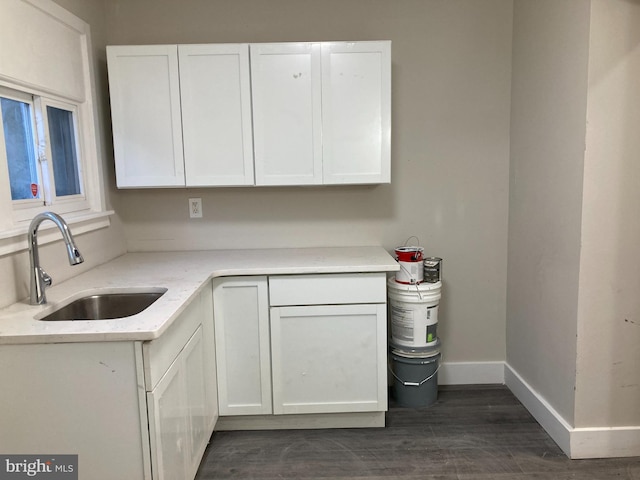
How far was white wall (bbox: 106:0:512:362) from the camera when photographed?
2.70 m

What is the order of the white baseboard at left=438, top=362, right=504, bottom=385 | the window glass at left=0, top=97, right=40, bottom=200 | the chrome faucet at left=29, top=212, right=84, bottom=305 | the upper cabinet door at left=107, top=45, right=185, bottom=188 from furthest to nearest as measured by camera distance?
the white baseboard at left=438, top=362, right=504, bottom=385 < the upper cabinet door at left=107, top=45, right=185, bottom=188 < the window glass at left=0, top=97, right=40, bottom=200 < the chrome faucet at left=29, top=212, right=84, bottom=305

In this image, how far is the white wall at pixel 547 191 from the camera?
2080mm

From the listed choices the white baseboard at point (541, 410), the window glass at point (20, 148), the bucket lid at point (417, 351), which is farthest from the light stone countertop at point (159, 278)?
the white baseboard at point (541, 410)

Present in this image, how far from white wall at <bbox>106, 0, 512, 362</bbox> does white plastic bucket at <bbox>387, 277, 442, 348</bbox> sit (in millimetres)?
361

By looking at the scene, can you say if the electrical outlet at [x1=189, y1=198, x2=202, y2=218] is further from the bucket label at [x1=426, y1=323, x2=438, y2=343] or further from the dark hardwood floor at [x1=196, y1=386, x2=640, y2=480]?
the bucket label at [x1=426, y1=323, x2=438, y2=343]

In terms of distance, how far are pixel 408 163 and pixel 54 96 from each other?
1870 mm

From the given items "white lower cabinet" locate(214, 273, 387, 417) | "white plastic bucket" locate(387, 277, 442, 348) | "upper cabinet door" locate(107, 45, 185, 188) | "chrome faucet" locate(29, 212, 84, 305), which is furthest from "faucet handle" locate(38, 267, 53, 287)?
"white plastic bucket" locate(387, 277, 442, 348)

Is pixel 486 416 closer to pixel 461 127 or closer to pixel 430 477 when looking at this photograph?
pixel 430 477

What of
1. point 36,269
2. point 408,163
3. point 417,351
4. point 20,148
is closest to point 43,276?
point 36,269

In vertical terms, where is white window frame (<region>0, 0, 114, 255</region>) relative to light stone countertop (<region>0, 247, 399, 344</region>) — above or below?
above

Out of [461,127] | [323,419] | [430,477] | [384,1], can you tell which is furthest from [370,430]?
[384,1]

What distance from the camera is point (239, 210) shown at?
282cm

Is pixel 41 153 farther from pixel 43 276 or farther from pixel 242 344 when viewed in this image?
pixel 242 344

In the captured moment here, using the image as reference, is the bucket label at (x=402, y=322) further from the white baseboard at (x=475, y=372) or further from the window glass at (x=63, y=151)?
the window glass at (x=63, y=151)
